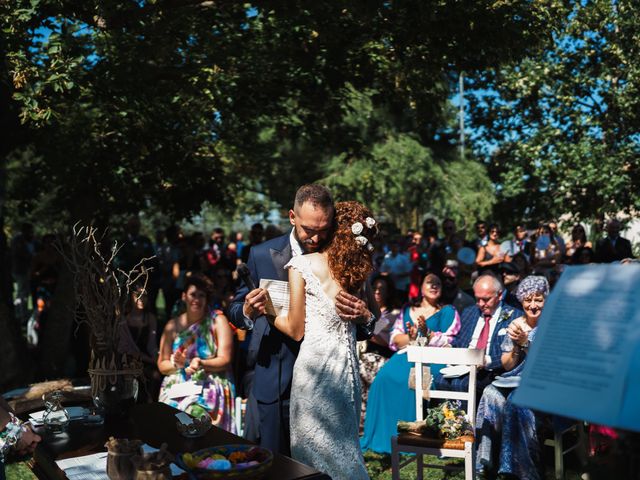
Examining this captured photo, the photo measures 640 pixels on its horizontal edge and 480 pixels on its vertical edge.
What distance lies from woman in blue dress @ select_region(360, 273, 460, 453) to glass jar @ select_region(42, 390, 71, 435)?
339 cm

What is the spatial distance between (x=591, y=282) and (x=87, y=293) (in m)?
2.56

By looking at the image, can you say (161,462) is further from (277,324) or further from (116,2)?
(116,2)

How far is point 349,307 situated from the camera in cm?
340

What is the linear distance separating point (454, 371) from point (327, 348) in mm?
2708

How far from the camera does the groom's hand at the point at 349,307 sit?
3402mm

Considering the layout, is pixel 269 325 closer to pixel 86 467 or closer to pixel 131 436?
pixel 131 436

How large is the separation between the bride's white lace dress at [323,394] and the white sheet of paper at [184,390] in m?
2.03

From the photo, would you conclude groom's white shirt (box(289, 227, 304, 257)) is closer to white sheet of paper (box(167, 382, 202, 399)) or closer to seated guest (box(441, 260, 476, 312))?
white sheet of paper (box(167, 382, 202, 399))

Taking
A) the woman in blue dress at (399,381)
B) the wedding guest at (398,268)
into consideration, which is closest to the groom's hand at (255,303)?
the woman in blue dress at (399,381)

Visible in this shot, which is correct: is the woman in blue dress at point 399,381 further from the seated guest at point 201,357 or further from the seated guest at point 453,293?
the seated guest at point 201,357

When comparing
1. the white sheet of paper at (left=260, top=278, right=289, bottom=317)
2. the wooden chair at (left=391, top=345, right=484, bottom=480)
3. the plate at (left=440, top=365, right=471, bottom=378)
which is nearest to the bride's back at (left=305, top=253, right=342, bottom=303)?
the white sheet of paper at (left=260, top=278, right=289, bottom=317)

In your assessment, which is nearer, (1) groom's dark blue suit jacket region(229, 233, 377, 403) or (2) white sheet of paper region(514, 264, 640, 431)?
(2) white sheet of paper region(514, 264, 640, 431)

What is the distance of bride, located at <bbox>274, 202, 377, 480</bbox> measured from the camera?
11.2ft

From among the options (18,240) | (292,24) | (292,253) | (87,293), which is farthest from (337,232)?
(18,240)
